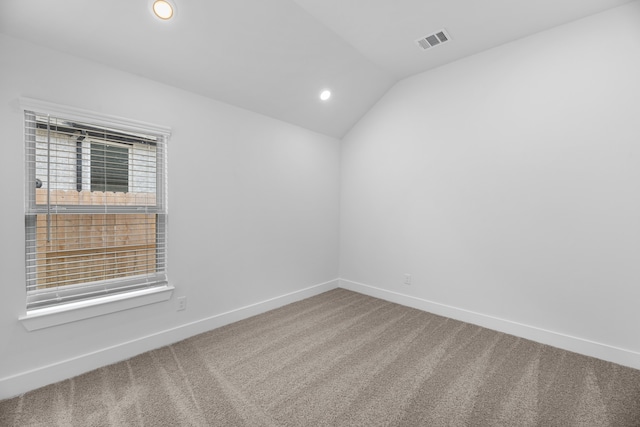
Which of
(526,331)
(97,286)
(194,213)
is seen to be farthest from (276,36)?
(526,331)

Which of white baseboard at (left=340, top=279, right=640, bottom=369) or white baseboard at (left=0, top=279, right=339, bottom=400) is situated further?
white baseboard at (left=340, top=279, right=640, bottom=369)

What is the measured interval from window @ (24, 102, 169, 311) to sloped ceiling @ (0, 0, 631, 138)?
0.53 metres

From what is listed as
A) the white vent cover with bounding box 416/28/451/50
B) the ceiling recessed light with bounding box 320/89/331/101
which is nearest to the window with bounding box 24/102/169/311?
the ceiling recessed light with bounding box 320/89/331/101

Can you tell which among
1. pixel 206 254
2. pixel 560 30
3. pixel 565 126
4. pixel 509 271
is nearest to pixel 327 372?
pixel 206 254

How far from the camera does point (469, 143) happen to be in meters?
3.05

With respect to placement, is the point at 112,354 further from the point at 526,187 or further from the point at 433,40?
the point at 433,40

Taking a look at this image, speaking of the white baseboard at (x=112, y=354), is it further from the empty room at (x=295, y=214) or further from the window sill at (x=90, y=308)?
the window sill at (x=90, y=308)

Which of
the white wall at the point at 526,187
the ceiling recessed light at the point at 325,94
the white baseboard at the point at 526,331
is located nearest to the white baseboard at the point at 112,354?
the white baseboard at the point at 526,331

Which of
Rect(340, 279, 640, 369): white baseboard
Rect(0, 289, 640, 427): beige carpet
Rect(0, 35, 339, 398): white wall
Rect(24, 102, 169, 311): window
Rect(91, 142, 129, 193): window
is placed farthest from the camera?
Rect(340, 279, 640, 369): white baseboard

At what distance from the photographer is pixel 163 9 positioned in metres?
1.96

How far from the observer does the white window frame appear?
1896 mm

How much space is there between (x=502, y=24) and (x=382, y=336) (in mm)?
3069

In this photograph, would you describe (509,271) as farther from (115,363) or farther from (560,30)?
(115,363)

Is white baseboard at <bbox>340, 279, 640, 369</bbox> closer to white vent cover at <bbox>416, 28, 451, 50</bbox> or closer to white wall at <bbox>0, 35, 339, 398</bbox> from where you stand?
white wall at <bbox>0, 35, 339, 398</bbox>
